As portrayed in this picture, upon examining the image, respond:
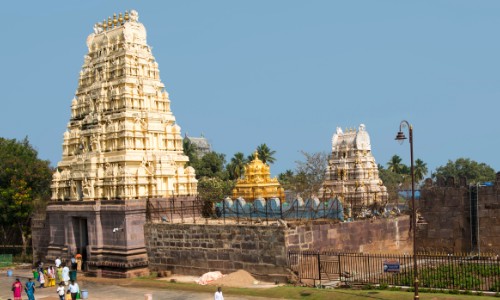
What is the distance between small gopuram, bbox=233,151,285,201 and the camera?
45.3 metres

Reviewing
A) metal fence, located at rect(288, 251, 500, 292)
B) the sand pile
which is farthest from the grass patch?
metal fence, located at rect(288, 251, 500, 292)

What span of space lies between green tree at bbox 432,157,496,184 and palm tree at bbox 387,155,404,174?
5.98m

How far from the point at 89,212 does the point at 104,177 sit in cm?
210

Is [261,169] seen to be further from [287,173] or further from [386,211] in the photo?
[287,173]

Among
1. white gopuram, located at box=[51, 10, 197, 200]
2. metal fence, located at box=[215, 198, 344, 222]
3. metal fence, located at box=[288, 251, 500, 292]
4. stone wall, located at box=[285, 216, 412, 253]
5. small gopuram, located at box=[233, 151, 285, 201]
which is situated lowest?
metal fence, located at box=[288, 251, 500, 292]

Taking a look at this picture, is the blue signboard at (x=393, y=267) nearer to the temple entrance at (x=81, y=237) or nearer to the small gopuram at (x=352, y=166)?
the temple entrance at (x=81, y=237)

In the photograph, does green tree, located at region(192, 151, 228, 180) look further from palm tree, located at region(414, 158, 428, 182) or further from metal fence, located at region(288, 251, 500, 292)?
metal fence, located at region(288, 251, 500, 292)

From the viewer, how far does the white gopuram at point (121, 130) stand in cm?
3547

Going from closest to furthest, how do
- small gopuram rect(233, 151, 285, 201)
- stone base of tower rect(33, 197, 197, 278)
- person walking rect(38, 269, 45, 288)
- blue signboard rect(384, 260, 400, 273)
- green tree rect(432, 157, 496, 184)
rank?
blue signboard rect(384, 260, 400, 273) < person walking rect(38, 269, 45, 288) < stone base of tower rect(33, 197, 197, 278) < small gopuram rect(233, 151, 285, 201) < green tree rect(432, 157, 496, 184)

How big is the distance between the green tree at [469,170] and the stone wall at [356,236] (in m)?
55.2

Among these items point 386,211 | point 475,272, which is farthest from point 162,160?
point 475,272

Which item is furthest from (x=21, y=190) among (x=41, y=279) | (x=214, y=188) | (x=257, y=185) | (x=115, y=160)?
(x=214, y=188)

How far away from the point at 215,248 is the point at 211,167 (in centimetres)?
4628

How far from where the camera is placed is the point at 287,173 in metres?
87.7
